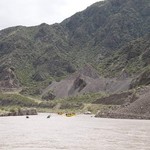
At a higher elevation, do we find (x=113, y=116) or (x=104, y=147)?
(x=104, y=147)

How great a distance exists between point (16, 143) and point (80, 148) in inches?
385

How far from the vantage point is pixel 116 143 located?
51.2m

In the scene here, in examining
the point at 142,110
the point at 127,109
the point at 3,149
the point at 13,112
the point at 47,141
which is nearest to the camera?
the point at 3,149

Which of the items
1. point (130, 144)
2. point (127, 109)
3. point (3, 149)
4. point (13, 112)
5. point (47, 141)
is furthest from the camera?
point (13, 112)

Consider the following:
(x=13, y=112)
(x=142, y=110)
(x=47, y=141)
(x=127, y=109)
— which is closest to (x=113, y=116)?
(x=127, y=109)

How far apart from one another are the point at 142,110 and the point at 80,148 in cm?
8472

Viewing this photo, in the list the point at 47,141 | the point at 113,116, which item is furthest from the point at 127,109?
the point at 47,141

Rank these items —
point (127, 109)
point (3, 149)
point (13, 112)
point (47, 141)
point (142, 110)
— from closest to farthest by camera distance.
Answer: point (3, 149) < point (47, 141) < point (142, 110) < point (127, 109) < point (13, 112)

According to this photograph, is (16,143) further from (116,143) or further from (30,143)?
(116,143)

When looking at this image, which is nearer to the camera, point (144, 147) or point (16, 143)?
point (144, 147)

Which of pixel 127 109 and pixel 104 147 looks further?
pixel 127 109

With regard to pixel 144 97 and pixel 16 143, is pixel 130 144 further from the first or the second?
pixel 144 97

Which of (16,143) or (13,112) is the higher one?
(16,143)

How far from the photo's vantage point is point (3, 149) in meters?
44.5
